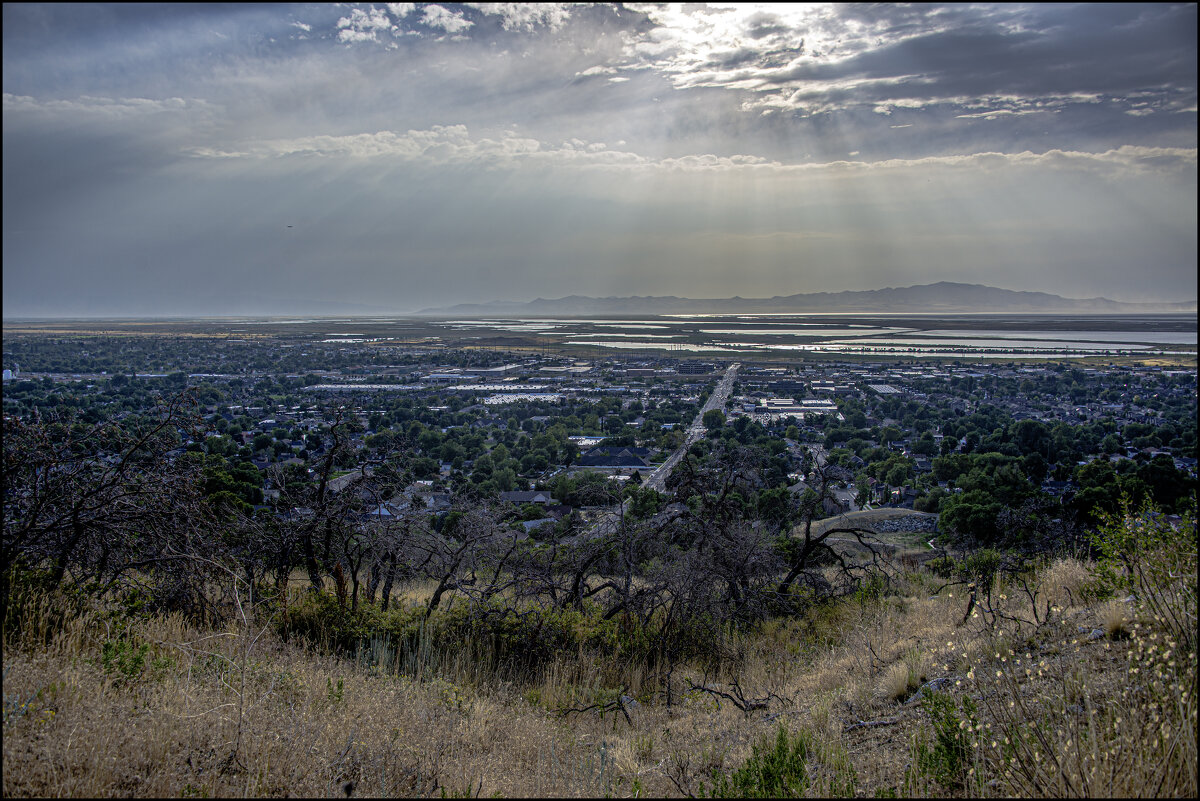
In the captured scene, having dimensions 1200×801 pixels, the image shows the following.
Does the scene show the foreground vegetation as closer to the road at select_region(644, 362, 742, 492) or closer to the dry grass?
the dry grass

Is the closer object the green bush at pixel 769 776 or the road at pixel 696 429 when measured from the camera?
the green bush at pixel 769 776

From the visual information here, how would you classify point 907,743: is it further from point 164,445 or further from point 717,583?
point 164,445

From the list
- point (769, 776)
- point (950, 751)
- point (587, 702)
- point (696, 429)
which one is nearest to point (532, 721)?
point (587, 702)

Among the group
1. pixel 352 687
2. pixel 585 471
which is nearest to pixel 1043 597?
pixel 352 687

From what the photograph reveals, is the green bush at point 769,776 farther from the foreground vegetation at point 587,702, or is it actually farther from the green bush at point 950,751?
the green bush at point 950,751

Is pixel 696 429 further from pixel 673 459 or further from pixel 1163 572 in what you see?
pixel 1163 572

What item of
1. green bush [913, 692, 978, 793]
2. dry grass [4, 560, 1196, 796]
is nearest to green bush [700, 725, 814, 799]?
dry grass [4, 560, 1196, 796]

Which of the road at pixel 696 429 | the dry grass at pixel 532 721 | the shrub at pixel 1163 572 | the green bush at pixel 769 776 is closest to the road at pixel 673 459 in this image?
the road at pixel 696 429
